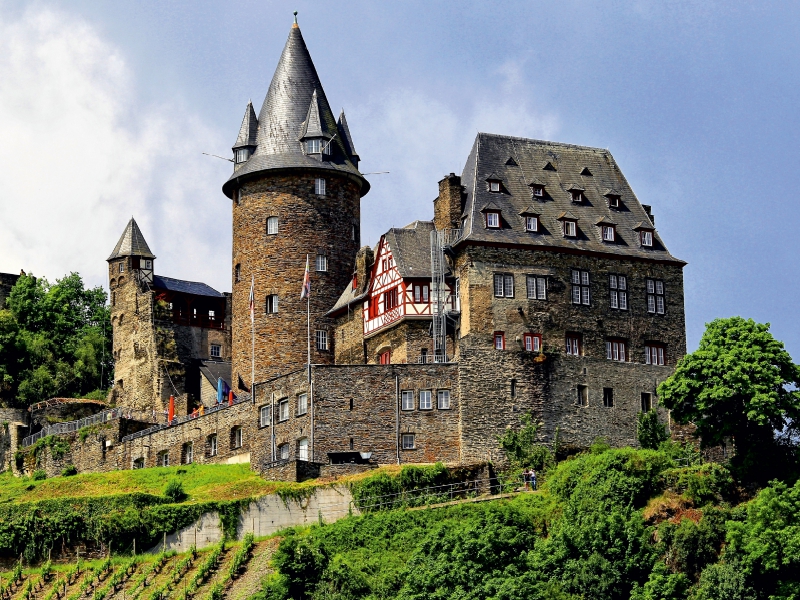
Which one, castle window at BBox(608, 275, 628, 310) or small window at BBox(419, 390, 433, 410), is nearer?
small window at BBox(419, 390, 433, 410)

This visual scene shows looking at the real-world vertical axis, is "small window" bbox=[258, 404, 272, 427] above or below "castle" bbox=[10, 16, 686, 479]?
below

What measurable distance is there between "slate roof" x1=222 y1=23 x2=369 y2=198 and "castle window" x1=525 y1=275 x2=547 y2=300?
49.1 feet

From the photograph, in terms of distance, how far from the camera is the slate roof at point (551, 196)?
85.0 meters

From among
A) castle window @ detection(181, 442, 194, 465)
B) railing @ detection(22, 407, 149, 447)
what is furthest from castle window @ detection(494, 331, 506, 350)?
railing @ detection(22, 407, 149, 447)

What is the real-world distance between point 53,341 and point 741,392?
53.0 m

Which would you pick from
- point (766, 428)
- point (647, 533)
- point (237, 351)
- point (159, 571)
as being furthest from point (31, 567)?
point (766, 428)

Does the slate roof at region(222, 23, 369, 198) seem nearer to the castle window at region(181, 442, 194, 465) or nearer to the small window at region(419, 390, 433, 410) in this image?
the castle window at region(181, 442, 194, 465)

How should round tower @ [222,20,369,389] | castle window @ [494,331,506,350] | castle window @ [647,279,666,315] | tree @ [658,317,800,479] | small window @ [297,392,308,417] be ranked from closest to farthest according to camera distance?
1. tree @ [658,317,800,479]
2. small window @ [297,392,308,417]
3. castle window @ [494,331,506,350]
4. castle window @ [647,279,666,315]
5. round tower @ [222,20,369,389]

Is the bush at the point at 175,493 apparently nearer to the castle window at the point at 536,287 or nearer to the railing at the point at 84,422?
the railing at the point at 84,422

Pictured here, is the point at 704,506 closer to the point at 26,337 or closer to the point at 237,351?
the point at 237,351

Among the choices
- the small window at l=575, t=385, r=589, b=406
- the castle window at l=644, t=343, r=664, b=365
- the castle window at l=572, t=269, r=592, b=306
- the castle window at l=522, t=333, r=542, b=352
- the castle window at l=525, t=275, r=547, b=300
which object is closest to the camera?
the small window at l=575, t=385, r=589, b=406

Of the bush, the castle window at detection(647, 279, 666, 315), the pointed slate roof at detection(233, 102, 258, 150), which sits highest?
the pointed slate roof at detection(233, 102, 258, 150)

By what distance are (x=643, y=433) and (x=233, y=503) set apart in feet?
59.6

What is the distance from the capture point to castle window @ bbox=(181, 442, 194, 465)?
89375mm
